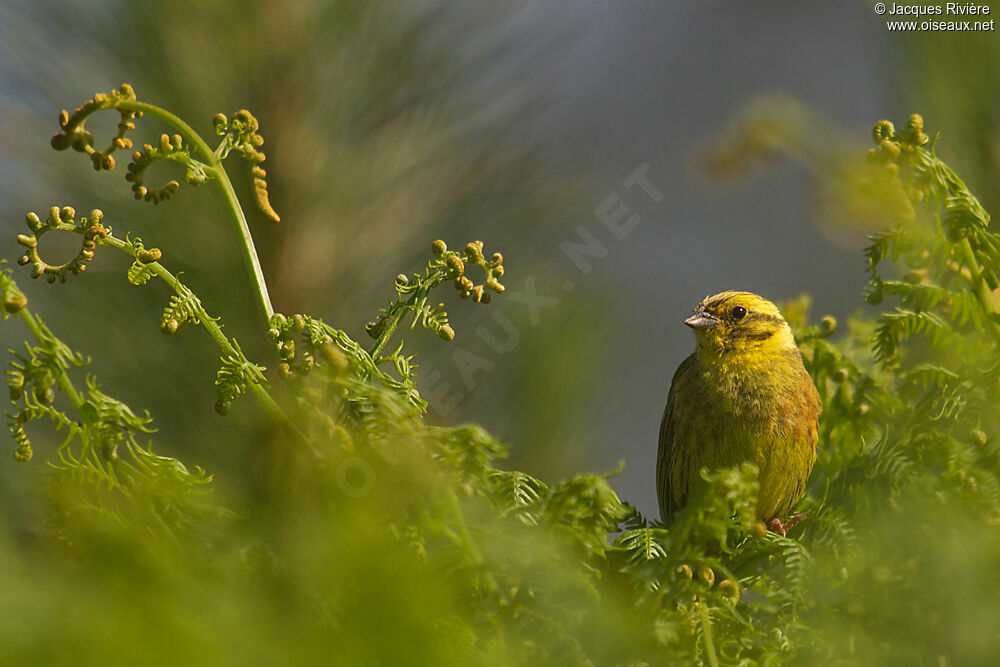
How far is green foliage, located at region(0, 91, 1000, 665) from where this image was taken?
1.02 feet

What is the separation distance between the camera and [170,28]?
147 centimetres

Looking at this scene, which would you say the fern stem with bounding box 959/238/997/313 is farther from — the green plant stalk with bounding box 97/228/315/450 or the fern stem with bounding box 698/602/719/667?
the green plant stalk with bounding box 97/228/315/450

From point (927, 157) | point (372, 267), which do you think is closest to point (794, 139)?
point (927, 157)

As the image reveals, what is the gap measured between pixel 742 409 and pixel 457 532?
3.89 ft

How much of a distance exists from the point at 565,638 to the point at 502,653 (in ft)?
0.18

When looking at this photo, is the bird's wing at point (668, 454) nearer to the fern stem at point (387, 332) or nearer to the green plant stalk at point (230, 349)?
the fern stem at point (387, 332)

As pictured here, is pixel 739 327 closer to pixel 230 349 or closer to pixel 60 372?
pixel 230 349

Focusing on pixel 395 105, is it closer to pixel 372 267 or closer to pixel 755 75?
pixel 372 267

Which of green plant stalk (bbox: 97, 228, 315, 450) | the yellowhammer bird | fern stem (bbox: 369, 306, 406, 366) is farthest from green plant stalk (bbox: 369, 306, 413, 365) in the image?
the yellowhammer bird

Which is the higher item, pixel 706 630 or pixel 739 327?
pixel 739 327

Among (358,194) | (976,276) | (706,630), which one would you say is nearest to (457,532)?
(706,630)

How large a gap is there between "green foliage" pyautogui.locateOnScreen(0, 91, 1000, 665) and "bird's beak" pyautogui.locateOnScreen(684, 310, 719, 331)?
3.17 feet

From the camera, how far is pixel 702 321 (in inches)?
70.4

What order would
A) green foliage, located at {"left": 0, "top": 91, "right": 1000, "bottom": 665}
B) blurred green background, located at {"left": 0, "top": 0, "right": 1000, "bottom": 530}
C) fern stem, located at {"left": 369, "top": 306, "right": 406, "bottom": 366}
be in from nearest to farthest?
1. green foliage, located at {"left": 0, "top": 91, "right": 1000, "bottom": 665}
2. fern stem, located at {"left": 369, "top": 306, "right": 406, "bottom": 366}
3. blurred green background, located at {"left": 0, "top": 0, "right": 1000, "bottom": 530}
